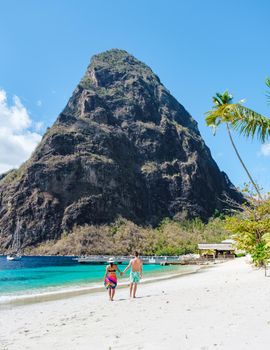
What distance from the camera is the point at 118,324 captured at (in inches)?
401

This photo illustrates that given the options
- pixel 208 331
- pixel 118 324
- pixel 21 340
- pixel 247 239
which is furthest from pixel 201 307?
pixel 247 239

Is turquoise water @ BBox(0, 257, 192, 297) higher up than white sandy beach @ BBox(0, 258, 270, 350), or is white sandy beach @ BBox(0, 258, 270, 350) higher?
white sandy beach @ BBox(0, 258, 270, 350)

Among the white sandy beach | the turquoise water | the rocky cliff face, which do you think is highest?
the rocky cliff face

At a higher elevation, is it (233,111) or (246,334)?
(233,111)

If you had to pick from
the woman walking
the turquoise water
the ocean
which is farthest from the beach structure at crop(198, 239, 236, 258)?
the woman walking

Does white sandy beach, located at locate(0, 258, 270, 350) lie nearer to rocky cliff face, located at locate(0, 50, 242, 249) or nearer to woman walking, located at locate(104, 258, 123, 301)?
woman walking, located at locate(104, 258, 123, 301)

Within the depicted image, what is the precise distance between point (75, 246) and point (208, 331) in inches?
5913

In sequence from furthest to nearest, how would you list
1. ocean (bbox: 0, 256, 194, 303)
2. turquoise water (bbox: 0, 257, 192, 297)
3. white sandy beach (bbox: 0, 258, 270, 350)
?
turquoise water (bbox: 0, 257, 192, 297) < ocean (bbox: 0, 256, 194, 303) < white sandy beach (bbox: 0, 258, 270, 350)

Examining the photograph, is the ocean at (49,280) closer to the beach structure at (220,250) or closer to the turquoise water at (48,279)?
the turquoise water at (48,279)

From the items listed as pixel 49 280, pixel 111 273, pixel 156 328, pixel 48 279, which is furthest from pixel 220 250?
pixel 156 328

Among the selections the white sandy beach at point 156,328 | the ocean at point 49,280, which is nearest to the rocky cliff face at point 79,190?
the ocean at point 49,280

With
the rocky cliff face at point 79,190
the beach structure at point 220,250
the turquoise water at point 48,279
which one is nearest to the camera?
the turquoise water at point 48,279

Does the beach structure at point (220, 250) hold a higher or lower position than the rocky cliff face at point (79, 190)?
lower

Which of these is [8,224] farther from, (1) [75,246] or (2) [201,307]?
(2) [201,307]
